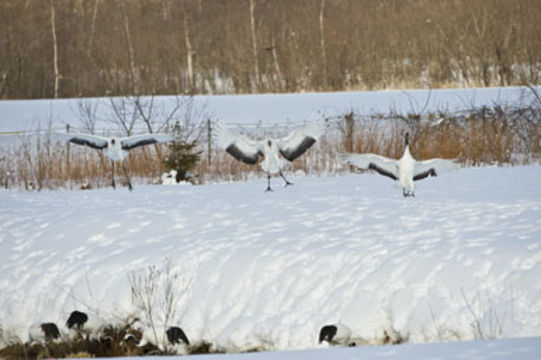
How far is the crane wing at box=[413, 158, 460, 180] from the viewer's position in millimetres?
8938

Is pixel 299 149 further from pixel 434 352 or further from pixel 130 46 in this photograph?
pixel 130 46

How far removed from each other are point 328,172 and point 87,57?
16439mm

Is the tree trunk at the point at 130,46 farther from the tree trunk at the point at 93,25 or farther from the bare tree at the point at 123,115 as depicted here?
the bare tree at the point at 123,115

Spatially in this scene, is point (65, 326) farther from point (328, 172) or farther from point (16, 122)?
point (16, 122)

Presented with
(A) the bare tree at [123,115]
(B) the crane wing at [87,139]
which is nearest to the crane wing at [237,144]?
(B) the crane wing at [87,139]

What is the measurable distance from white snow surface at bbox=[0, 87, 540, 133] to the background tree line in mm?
2214

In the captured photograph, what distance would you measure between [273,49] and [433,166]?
63.4 feet

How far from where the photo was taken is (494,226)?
7816mm

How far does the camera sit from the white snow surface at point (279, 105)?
73.0 ft

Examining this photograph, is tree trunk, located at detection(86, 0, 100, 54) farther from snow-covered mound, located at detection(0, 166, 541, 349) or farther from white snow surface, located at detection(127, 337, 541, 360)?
white snow surface, located at detection(127, 337, 541, 360)

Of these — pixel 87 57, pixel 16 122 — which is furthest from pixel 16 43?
pixel 16 122

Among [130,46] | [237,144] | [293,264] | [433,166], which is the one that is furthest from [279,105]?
[293,264]

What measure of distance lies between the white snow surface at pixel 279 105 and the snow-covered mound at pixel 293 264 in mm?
12587

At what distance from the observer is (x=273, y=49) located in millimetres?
27703
